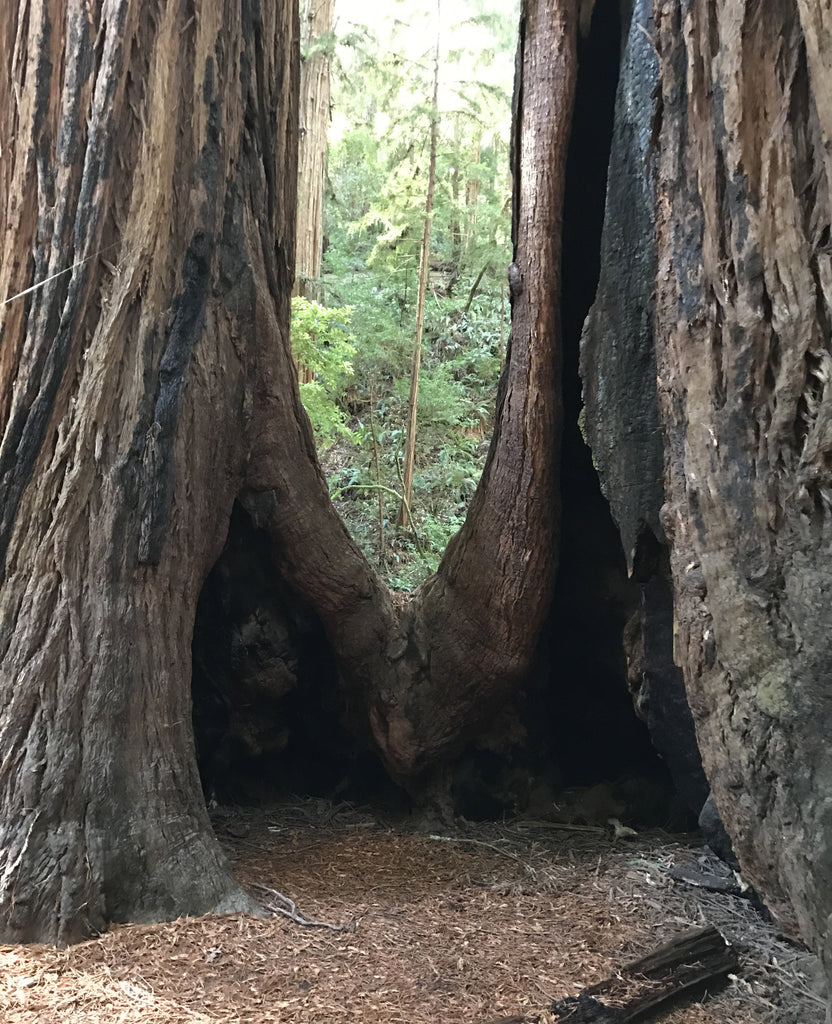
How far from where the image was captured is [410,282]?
446 inches

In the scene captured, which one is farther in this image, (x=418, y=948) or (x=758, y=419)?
(x=418, y=948)

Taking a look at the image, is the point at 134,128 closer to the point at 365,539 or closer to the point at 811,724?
the point at 811,724

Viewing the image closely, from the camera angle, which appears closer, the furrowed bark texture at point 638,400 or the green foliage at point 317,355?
the furrowed bark texture at point 638,400

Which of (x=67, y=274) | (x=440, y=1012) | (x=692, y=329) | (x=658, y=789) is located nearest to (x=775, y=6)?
(x=692, y=329)

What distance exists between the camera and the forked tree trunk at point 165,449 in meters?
3.09

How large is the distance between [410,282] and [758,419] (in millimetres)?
9498

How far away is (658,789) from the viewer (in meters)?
4.50

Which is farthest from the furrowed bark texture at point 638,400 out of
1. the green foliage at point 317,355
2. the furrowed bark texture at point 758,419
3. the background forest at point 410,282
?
the background forest at point 410,282

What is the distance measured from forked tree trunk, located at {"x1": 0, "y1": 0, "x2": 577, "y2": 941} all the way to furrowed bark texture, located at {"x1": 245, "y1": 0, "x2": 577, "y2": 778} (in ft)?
0.04

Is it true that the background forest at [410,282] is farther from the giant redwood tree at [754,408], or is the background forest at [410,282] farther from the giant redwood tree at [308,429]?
the giant redwood tree at [754,408]

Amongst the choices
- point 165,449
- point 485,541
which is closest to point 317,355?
point 485,541

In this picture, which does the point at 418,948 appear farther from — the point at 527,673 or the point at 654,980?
the point at 527,673

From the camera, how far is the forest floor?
2404 mm

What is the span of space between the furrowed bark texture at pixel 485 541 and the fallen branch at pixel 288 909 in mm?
1179
